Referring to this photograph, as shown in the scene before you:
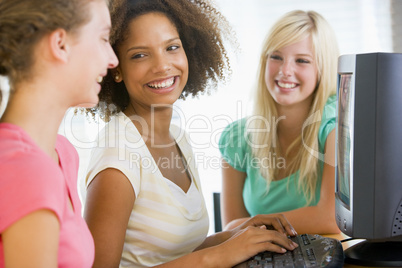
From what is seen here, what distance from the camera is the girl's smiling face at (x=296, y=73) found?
1902 millimetres

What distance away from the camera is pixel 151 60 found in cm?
127

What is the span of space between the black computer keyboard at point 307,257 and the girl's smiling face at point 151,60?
52 centimetres

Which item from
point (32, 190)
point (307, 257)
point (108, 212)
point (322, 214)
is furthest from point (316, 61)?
point (32, 190)

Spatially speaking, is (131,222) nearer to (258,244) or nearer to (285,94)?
(258,244)

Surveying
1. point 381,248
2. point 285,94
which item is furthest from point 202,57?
point 381,248

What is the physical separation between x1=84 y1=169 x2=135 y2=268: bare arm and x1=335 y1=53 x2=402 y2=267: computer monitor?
1.70 ft

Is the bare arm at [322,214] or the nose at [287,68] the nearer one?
the bare arm at [322,214]

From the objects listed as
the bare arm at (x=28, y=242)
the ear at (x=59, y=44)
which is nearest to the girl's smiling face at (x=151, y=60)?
the ear at (x=59, y=44)

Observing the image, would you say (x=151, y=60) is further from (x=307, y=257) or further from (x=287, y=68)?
(x=287, y=68)

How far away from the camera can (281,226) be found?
49.9 inches

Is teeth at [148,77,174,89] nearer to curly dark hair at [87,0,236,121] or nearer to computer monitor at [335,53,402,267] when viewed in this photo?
curly dark hair at [87,0,236,121]

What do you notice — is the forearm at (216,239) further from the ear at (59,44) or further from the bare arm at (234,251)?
the ear at (59,44)

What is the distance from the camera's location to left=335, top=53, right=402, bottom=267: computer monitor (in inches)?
40.4

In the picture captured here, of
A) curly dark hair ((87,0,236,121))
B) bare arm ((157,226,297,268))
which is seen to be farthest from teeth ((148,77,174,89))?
bare arm ((157,226,297,268))
